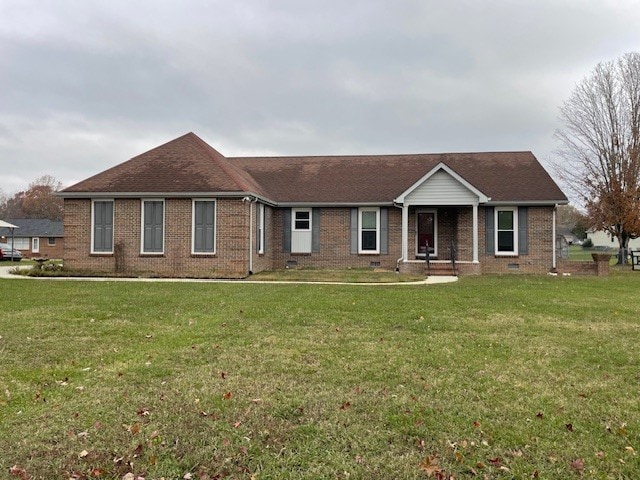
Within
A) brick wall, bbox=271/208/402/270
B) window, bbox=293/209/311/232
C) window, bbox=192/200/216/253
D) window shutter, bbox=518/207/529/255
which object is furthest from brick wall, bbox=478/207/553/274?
window, bbox=192/200/216/253

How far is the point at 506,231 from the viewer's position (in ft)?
65.1

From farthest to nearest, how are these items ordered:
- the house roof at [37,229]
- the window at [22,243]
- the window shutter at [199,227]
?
1. the window at [22,243]
2. the house roof at [37,229]
3. the window shutter at [199,227]

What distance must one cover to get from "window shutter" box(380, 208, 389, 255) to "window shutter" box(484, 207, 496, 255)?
4100 millimetres

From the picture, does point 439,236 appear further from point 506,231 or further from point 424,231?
point 506,231

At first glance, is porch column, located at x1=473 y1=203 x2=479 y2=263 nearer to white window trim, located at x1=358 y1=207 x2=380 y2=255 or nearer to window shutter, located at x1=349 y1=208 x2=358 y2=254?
white window trim, located at x1=358 y1=207 x2=380 y2=255

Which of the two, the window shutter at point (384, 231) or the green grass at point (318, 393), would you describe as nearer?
the green grass at point (318, 393)

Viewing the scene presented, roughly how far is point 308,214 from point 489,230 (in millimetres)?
7721

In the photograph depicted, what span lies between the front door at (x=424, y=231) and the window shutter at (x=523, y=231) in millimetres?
3459

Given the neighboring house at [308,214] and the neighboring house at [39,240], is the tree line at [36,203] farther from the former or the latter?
the neighboring house at [308,214]

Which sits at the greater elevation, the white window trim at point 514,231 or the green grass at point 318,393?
the white window trim at point 514,231

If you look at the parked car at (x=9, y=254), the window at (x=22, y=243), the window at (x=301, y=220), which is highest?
the window at (x=301, y=220)

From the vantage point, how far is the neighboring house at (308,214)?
17281mm

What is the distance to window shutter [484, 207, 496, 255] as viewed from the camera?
780 inches

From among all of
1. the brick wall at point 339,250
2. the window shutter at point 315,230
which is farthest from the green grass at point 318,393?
the window shutter at point 315,230
